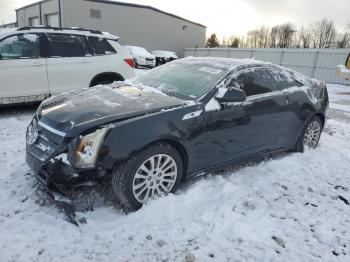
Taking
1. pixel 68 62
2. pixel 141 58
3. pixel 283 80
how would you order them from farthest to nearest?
pixel 141 58 → pixel 68 62 → pixel 283 80

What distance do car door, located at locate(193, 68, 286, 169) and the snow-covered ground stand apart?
356 mm

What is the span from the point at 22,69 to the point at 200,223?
16.8 feet

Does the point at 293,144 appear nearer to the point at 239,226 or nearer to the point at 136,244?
the point at 239,226

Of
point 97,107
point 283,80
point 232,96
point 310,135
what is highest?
point 283,80

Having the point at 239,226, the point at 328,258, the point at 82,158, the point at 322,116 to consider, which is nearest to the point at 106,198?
the point at 82,158

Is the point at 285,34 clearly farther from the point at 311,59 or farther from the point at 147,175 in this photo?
the point at 147,175

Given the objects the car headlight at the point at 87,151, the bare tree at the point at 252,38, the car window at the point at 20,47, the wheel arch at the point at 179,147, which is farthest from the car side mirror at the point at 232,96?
the bare tree at the point at 252,38

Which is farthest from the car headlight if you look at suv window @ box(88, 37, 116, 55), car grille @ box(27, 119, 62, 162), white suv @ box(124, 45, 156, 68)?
Answer: white suv @ box(124, 45, 156, 68)

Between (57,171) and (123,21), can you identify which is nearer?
(57,171)

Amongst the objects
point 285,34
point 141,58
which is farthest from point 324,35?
point 141,58

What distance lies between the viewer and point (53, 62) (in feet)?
23.2

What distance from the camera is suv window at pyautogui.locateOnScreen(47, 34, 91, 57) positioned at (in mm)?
7070

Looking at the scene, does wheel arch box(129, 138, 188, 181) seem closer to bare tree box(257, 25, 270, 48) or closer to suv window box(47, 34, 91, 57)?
suv window box(47, 34, 91, 57)

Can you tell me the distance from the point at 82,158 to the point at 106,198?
72 cm
